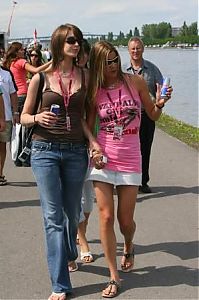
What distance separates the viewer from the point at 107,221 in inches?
171

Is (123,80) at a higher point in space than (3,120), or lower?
higher

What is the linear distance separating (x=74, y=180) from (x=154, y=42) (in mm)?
130463

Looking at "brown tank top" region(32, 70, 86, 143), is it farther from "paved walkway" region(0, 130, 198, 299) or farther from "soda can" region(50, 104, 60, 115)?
"paved walkway" region(0, 130, 198, 299)

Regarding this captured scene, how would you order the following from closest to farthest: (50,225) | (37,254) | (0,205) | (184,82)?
(50,225) → (37,254) → (0,205) → (184,82)

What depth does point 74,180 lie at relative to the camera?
4.25m

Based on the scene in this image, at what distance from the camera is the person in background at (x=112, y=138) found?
4340mm

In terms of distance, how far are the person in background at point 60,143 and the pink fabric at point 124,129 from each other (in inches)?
6.9

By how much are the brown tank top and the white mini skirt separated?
295 mm

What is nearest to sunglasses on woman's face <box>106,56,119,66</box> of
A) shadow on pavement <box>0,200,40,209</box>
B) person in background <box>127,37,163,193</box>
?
person in background <box>127,37,163,193</box>

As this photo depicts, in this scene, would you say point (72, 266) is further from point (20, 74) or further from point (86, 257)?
point (20, 74)

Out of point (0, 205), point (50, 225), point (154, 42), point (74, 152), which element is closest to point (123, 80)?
point (74, 152)

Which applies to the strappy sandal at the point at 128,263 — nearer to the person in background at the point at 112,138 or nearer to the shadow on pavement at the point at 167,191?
the person in background at the point at 112,138

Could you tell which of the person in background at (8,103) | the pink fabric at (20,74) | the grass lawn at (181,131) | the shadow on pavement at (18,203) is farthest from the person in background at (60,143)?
the grass lawn at (181,131)

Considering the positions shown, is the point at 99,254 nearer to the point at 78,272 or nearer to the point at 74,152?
the point at 78,272
